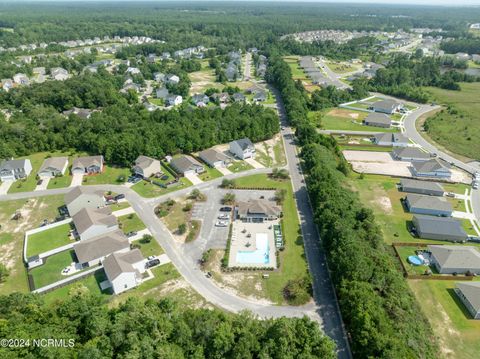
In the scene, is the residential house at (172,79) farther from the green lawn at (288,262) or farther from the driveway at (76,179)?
the green lawn at (288,262)

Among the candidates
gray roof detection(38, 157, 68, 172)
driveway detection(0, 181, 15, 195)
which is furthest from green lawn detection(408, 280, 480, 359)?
driveway detection(0, 181, 15, 195)

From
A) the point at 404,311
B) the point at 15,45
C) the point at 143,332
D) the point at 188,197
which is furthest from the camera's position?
the point at 15,45

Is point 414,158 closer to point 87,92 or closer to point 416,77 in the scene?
Answer: point 416,77

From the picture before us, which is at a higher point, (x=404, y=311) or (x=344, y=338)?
(x=404, y=311)

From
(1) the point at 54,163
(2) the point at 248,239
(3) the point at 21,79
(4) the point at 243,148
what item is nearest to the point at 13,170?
(1) the point at 54,163

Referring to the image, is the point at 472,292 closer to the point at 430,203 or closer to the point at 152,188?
the point at 430,203

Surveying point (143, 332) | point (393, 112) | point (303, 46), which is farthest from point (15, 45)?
point (143, 332)

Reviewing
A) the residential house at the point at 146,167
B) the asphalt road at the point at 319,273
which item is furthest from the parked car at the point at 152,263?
the residential house at the point at 146,167
